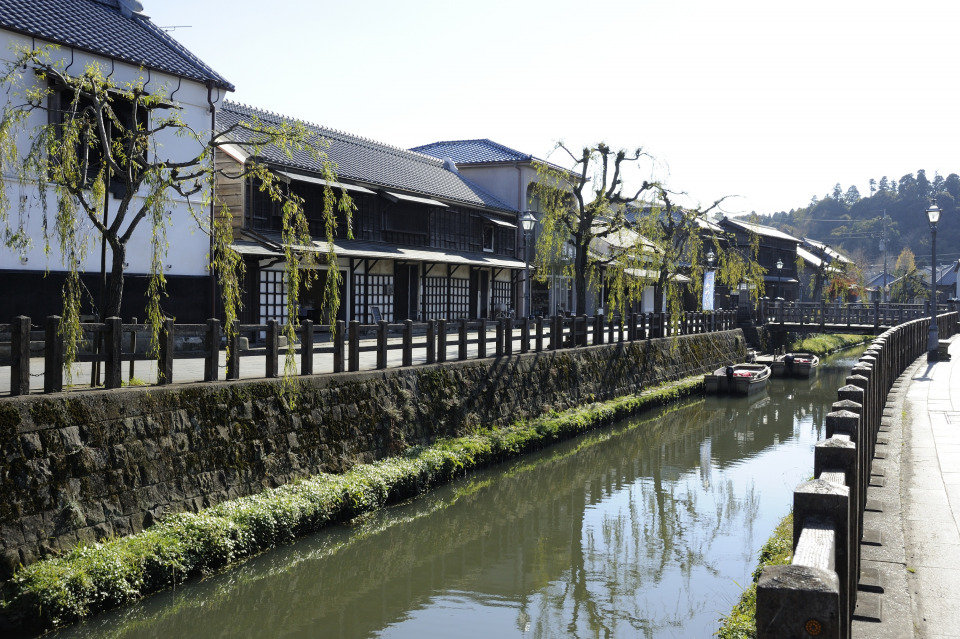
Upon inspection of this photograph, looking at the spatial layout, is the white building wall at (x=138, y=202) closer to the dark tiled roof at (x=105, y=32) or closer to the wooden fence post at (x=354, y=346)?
the dark tiled roof at (x=105, y=32)

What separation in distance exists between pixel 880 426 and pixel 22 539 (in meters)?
11.2

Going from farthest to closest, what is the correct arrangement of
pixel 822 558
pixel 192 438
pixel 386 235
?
1. pixel 386 235
2. pixel 192 438
3. pixel 822 558

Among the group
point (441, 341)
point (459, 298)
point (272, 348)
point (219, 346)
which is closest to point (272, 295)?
point (441, 341)

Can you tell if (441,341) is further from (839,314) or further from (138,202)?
(839,314)

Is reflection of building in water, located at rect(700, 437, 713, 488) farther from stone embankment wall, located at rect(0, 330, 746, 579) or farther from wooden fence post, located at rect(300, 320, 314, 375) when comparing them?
wooden fence post, located at rect(300, 320, 314, 375)

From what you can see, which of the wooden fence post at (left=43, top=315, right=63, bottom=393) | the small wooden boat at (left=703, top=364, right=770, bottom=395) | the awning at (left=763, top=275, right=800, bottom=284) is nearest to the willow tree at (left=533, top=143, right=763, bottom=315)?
the small wooden boat at (left=703, top=364, right=770, bottom=395)

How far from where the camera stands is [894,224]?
9700 cm

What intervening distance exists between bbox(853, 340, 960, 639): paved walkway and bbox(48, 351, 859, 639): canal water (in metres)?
2.02

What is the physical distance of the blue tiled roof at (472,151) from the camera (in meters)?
32.8

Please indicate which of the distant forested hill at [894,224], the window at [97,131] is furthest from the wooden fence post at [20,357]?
the distant forested hill at [894,224]

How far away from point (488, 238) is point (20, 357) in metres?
24.0

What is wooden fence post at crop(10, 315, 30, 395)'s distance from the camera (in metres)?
7.84

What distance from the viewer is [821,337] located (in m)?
43.9

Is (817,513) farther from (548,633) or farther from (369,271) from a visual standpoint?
→ (369,271)
